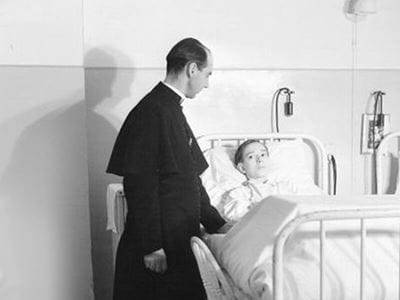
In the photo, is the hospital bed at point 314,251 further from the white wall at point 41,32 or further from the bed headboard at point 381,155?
the bed headboard at point 381,155

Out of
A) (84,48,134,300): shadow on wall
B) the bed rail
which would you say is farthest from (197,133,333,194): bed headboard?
the bed rail

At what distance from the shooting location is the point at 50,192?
2.90m

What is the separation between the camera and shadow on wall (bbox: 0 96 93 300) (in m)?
2.85

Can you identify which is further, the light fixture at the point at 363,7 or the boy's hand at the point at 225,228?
the light fixture at the point at 363,7

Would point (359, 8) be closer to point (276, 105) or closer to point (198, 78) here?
point (276, 105)

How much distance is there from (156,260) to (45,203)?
802mm

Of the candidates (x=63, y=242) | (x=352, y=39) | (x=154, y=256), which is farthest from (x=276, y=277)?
(x=352, y=39)

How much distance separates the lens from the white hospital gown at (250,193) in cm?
290

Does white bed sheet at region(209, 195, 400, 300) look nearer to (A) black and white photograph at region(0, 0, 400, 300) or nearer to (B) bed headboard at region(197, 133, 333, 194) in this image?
(A) black and white photograph at region(0, 0, 400, 300)

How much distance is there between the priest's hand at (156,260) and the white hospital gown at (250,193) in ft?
1.76

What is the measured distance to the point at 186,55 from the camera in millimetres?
2426

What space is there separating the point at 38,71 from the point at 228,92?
1184mm

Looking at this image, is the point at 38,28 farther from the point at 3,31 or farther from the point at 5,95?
the point at 5,95

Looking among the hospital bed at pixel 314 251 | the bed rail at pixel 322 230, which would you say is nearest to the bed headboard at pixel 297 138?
the hospital bed at pixel 314 251
